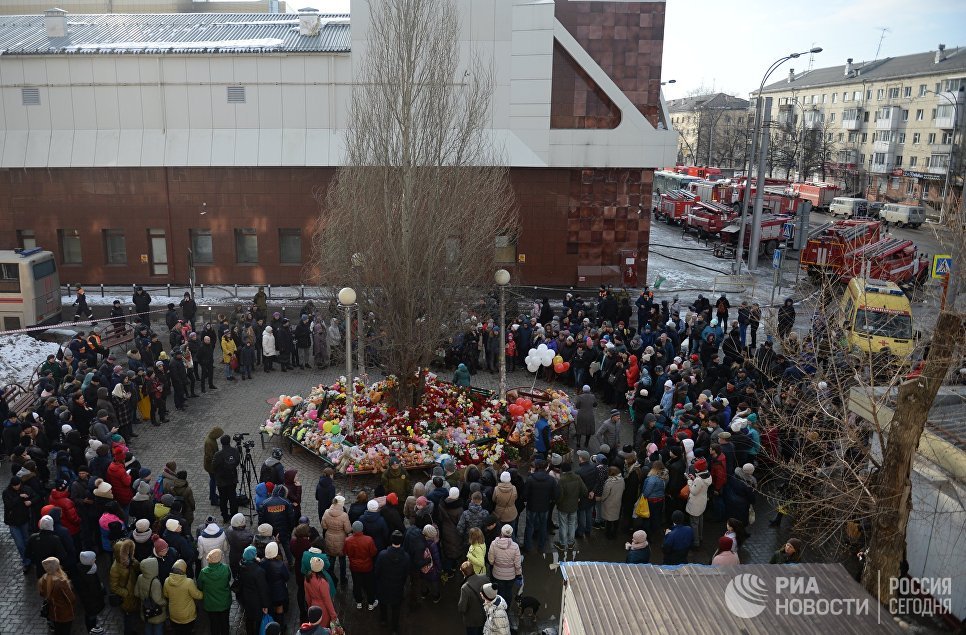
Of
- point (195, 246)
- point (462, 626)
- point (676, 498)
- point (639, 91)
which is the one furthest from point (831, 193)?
point (462, 626)

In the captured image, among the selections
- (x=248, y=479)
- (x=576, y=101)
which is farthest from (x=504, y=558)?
(x=576, y=101)

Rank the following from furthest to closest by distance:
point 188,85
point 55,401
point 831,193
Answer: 1. point 831,193
2. point 188,85
3. point 55,401

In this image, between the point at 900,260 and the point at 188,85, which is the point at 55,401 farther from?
the point at 900,260

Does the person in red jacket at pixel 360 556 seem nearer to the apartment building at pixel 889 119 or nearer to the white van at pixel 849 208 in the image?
the white van at pixel 849 208

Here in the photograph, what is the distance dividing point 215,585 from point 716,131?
89.8m

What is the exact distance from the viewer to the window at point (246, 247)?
29656 mm

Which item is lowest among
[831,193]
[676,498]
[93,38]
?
[676,498]

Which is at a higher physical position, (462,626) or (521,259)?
(521,259)

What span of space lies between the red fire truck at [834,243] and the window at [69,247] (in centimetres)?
2882

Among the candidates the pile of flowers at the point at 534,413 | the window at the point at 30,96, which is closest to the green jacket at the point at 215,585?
the pile of flowers at the point at 534,413

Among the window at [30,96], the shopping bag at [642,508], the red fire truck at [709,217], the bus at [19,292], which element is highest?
the window at [30,96]

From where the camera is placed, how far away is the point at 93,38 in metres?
29.7

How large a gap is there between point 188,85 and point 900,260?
28.9 meters

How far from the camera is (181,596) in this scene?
869 centimetres
